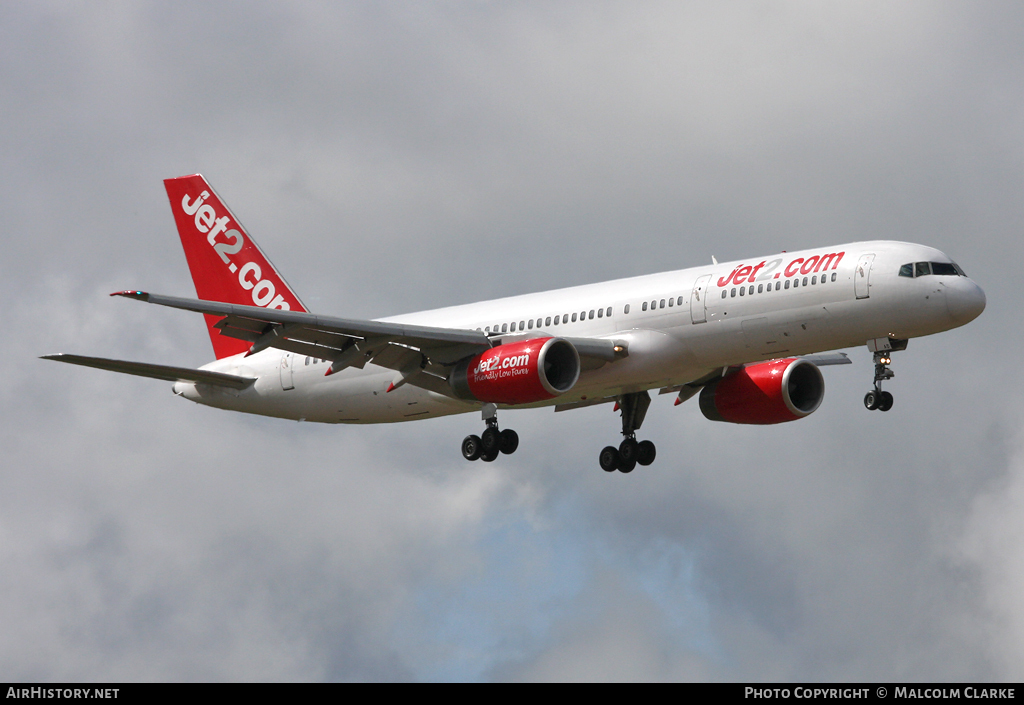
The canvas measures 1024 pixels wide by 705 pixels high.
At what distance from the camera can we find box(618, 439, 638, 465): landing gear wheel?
5044 cm

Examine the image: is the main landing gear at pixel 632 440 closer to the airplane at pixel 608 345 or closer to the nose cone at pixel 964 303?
the airplane at pixel 608 345

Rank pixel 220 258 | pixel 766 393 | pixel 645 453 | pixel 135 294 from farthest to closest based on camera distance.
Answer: pixel 220 258, pixel 645 453, pixel 766 393, pixel 135 294

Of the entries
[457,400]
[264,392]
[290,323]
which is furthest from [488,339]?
[264,392]

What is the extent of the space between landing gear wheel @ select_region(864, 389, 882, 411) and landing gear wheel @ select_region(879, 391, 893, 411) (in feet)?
0.26

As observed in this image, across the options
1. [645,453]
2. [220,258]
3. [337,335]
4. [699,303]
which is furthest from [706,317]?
[220,258]

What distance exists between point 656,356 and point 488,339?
→ 493cm

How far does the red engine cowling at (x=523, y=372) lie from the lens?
142 feet

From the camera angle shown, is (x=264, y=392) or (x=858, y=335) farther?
(x=264, y=392)

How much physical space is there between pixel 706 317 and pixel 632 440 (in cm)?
840

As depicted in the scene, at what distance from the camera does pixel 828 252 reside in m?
42.7

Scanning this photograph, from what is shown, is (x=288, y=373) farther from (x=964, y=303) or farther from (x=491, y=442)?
(x=964, y=303)

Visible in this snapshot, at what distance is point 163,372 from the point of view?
4822 cm

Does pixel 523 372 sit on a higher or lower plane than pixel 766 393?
lower
